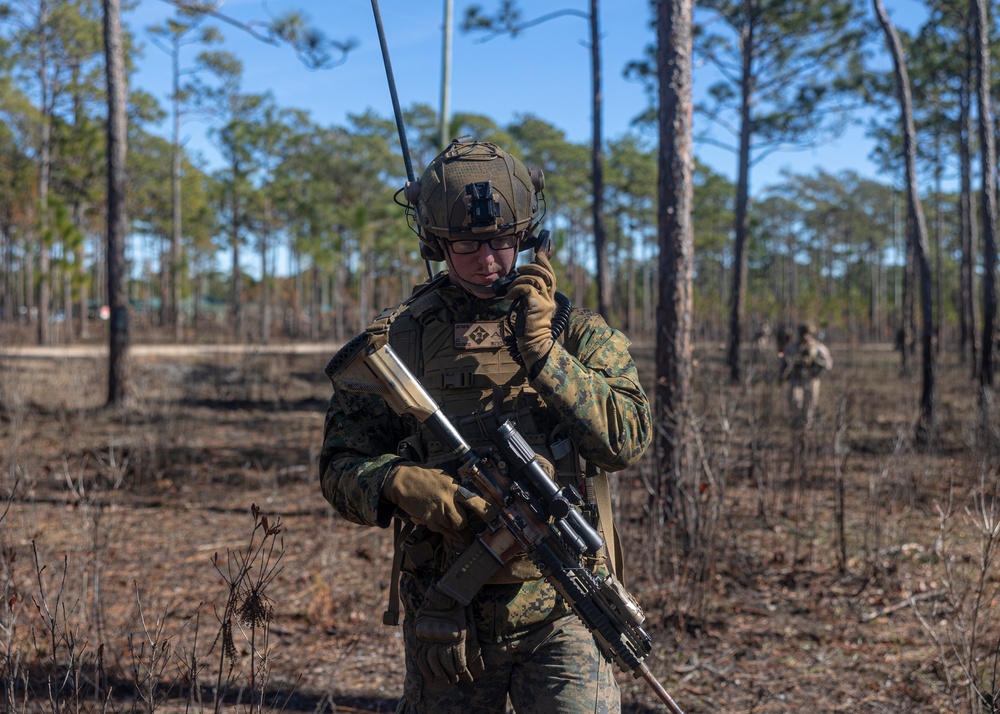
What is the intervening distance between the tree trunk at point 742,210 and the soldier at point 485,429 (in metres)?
14.0

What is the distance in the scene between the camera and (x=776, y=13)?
15891 mm

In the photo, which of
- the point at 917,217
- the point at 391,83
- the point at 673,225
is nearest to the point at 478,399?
the point at 391,83

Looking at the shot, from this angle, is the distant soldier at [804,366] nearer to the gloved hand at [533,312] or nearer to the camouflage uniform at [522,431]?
the camouflage uniform at [522,431]

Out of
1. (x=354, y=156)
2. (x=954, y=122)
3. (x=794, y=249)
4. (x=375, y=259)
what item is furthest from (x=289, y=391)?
(x=794, y=249)

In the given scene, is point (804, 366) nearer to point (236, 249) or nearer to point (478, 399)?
point (478, 399)

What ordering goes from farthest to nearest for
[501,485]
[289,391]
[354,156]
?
[354,156] < [289,391] < [501,485]

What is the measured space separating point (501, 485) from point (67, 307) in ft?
Result: 81.2

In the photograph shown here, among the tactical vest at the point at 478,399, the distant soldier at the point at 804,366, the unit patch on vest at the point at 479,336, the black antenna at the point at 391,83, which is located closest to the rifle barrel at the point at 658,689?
the tactical vest at the point at 478,399

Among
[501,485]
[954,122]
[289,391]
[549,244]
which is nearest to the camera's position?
[501,485]

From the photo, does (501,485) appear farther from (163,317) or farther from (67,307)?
(163,317)

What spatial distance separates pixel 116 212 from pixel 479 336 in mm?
9594

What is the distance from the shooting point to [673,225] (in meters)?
4.84

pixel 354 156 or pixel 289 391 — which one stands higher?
pixel 354 156

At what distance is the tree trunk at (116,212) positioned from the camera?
9867 millimetres
